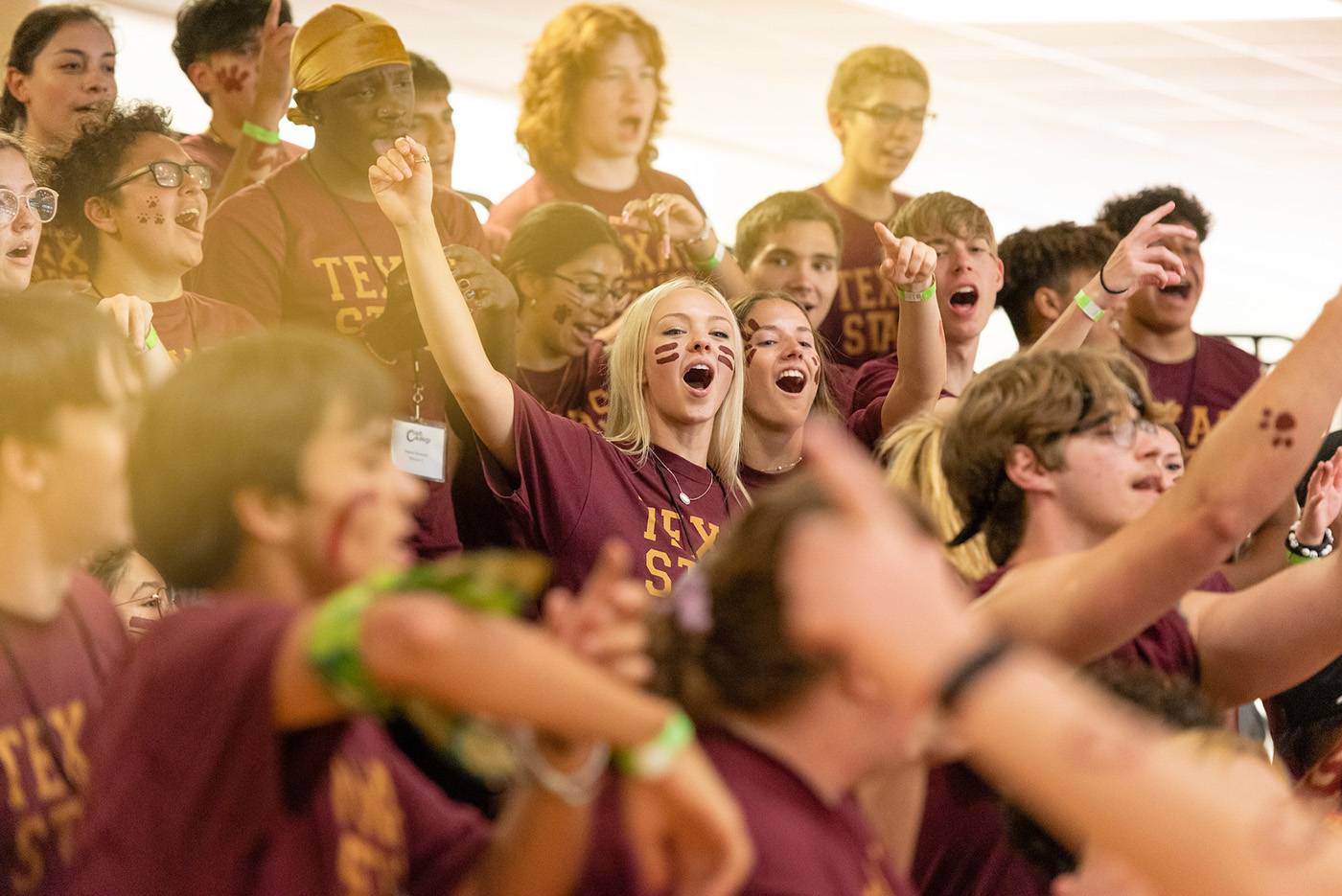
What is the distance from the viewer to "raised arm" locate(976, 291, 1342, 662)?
5.19 feet

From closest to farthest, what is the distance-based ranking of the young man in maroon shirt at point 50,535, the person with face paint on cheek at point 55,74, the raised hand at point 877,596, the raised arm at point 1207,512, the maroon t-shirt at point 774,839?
the raised hand at point 877,596
the maroon t-shirt at point 774,839
the young man in maroon shirt at point 50,535
the raised arm at point 1207,512
the person with face paint on cheek at point 55,74

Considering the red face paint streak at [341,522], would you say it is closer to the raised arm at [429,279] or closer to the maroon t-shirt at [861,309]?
the raised arm at [429,279]

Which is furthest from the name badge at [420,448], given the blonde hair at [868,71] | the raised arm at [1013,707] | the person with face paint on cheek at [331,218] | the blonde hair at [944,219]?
the blonde hair at [868,71]

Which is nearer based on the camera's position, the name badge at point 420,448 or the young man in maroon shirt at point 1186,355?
the name badge at point 420,448

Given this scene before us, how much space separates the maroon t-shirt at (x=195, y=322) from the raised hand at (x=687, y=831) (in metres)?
1.99

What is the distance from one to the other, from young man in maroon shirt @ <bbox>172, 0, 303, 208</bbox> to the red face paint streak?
2.45m

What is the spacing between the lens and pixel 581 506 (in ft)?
9.37

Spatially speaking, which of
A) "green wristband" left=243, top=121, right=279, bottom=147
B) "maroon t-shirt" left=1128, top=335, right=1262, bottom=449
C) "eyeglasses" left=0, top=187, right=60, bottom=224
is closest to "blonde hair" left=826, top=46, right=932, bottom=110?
"maroon t-shirt" left=1128, top=335, right=1262, bottom=449

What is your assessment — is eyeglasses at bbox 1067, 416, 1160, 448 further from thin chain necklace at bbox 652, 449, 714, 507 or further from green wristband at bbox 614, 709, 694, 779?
green wristband at bbox 614, 709, 694, 779

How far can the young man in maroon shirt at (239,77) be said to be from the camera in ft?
12.0

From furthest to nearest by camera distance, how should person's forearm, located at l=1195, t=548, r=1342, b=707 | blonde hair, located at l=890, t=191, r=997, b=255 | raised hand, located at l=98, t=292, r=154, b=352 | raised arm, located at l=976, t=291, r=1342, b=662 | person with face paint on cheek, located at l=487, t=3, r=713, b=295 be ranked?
1. person with face paint on cheek, located at l=487, t=3, r=713, b=295
2. blonde hair, located at l=890, t=191, r=997, b=255
3. raised hand, located at l=98, t=292, r=154, b=352
4. person's forearm, located at l=1195, t=548, r=1342, b=707
5. raised arm, located at l=976, t=291, r=1342, b=662

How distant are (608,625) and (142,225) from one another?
6.92 ft

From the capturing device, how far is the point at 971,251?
3783mm

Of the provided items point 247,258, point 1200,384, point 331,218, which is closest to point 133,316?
point 247,258
